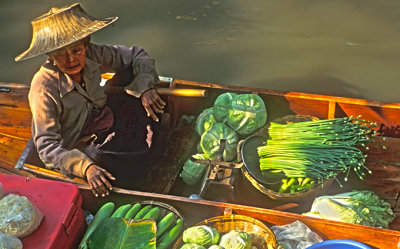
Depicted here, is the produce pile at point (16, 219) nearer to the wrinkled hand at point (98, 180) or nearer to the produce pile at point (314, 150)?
the wrinkled hand at point (98, 180)

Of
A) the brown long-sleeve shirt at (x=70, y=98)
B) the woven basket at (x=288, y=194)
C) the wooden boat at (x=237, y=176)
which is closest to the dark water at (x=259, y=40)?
the wooden boat at (x=237, y=176)

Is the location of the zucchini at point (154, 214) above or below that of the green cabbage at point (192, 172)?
above

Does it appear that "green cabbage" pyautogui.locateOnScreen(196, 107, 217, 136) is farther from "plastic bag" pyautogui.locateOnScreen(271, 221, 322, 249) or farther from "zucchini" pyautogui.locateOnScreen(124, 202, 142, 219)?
"plastic bag" pyautogui.locateOnScreen(271, 221, 322, 249)

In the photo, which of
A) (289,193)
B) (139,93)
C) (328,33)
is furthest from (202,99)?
(328,33)

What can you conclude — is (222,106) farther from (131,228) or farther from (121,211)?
(131,228)

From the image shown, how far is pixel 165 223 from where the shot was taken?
312 centimetres

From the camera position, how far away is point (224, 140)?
3.69 meters

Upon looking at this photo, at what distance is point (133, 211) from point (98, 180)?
36cm

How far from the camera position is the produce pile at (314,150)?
3.38 meters

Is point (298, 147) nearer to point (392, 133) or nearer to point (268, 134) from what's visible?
point (268, 134)

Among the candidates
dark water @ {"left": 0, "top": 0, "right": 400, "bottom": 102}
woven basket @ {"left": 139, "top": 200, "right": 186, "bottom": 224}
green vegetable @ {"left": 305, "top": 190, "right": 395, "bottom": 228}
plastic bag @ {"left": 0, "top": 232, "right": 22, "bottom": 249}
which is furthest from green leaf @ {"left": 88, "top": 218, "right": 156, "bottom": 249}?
dark water @ {"left": 0, "top": 0, "right": 400, "bottom": 102}

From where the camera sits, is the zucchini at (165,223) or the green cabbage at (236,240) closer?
the green cabbage at (236,240)

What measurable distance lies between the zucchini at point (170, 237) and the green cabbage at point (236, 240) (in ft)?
1.26

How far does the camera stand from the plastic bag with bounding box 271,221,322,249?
2.94 meters
